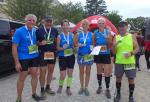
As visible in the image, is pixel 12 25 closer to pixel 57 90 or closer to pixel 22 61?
pixel 57 90

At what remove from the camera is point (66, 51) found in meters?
8.51

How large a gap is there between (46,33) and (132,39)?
1.98 metres

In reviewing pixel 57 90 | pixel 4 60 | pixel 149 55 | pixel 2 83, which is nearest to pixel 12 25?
pixel 4 60

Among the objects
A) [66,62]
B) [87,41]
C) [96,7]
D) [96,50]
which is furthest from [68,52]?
[96,7]

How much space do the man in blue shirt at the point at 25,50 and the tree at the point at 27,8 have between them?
80.6ft

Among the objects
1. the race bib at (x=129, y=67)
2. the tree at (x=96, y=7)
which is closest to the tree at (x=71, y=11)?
the race bib at (x=129, y=67)

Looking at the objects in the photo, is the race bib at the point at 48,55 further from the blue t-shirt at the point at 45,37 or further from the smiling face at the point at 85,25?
the smiling face at the point at 85,25

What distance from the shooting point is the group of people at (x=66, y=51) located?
7.51 meters

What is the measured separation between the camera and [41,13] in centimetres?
3244

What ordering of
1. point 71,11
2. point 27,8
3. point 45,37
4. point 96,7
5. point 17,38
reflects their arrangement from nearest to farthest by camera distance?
point 17,38, point 45,37, point 27,8, point 71,11, point 96,7

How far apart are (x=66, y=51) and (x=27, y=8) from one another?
24535 mm

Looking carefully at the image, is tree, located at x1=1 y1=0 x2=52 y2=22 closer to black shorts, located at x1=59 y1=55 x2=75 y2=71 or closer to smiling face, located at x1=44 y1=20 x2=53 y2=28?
black shorts, located at x1=59 y1=55 x2=75 y2=71

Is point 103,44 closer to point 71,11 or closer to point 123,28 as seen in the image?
point 123,28

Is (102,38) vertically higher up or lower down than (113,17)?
lower down
